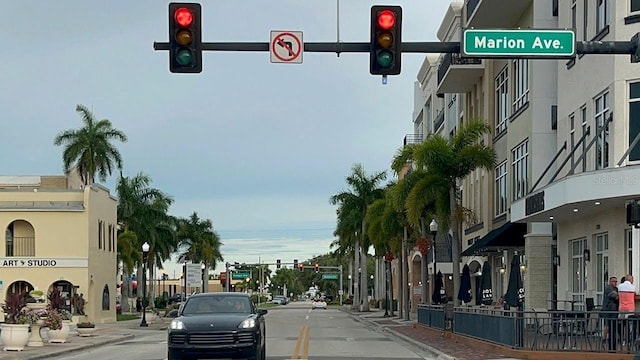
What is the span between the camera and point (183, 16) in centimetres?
1575

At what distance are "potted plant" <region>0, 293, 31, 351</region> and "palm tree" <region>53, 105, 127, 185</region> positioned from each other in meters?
40.3

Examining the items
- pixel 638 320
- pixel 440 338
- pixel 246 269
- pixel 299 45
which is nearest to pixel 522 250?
pixel 440 338

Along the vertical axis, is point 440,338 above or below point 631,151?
below

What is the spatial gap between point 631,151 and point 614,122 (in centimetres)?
95

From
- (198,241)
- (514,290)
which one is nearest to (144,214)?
(198,241)

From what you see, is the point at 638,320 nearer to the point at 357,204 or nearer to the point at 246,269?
Result: the point at 357,204

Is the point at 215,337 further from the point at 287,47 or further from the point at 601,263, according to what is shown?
the point at 601,263

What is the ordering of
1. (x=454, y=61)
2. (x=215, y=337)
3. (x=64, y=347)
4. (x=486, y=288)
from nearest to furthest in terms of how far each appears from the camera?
1. (x=215, y=337)
2. (x=64, y=347)
3. (x=486, y=288)
4. (x=454, y=61)

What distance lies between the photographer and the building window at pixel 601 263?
30.0 metres

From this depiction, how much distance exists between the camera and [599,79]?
29.6m

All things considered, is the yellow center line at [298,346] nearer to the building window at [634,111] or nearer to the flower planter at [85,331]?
the flower planter at [85,331]

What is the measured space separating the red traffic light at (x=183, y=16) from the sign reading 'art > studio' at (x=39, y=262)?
A: 45014 millimetres

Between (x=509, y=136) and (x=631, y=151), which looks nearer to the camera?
(x=631, y=151)

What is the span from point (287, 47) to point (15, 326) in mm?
17344
